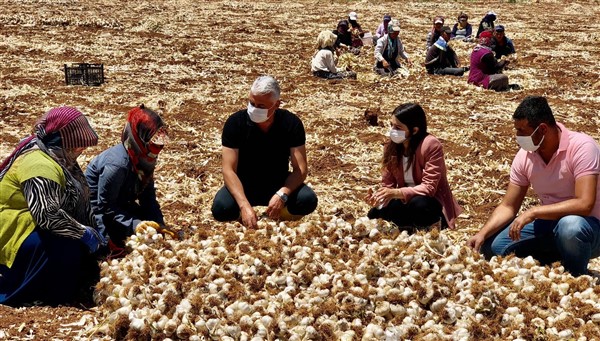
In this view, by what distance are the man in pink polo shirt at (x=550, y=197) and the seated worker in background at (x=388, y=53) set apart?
7.73m

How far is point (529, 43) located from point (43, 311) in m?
14.2

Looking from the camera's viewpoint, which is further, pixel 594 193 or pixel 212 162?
pixel 212 162

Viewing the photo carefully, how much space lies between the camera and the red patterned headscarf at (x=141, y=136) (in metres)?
4.59

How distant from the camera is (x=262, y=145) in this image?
538 centimetres

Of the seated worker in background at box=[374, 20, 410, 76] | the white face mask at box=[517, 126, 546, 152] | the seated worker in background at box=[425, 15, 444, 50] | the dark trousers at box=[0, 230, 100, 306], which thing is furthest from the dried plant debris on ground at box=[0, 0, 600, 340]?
the white face mask at box=[517, 126, 546, 152]

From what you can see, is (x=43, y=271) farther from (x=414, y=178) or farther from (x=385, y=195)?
(x=414, y=178)

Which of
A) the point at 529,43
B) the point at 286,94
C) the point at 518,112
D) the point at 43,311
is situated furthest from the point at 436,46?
the point at 43,311

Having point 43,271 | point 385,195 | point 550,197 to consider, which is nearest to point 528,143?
point 550,197

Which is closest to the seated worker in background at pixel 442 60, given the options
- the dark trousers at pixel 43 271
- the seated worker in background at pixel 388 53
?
the seated worker in background at pixel 388 53

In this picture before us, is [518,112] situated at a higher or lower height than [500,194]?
higher

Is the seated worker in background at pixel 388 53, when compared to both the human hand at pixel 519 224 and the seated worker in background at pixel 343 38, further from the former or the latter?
the human hand at pixel 519 224

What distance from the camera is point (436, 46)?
40.2 feet

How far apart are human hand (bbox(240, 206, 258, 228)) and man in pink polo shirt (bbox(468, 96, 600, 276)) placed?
4.97 ft

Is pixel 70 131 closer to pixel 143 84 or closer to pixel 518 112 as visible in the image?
pixel 518 112
